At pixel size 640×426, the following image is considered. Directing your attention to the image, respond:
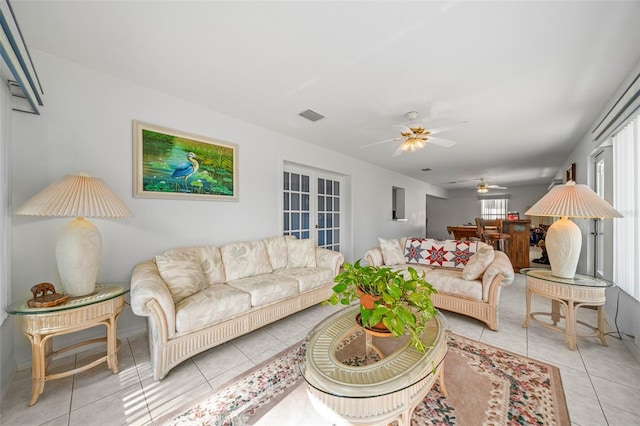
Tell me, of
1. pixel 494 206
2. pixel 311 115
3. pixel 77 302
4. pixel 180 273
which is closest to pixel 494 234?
pixel 311 115

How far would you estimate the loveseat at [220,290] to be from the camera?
1692 millimetres

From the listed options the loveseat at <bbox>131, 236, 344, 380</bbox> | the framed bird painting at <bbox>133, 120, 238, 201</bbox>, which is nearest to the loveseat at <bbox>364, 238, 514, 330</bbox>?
the loveseat at <bbox>131, 236, 344, 380</bbox>

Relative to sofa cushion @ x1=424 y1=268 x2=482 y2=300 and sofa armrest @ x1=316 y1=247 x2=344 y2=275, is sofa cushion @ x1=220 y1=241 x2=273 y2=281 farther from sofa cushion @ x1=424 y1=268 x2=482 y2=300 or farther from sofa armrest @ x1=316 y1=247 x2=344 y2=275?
sofa cushion @ x1=424 y1=268 x2=482 y2=300

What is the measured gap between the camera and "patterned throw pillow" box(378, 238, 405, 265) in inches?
136

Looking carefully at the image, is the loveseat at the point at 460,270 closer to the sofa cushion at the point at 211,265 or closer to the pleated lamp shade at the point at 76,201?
the sofa cushion at the point at 211,265

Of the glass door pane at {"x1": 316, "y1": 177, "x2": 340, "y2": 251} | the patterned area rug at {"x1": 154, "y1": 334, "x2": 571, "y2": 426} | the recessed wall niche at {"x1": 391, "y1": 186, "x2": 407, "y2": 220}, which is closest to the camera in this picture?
the patterned area rug at {"x1": 154, "y1": 334, "x2": 571, "y2": 426}

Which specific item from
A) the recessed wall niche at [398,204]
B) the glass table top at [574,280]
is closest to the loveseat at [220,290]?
the glass table top at [574,280]

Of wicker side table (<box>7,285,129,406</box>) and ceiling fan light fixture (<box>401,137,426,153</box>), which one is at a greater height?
ceiling fan light fixture (<box>401,137,426,153</box>)

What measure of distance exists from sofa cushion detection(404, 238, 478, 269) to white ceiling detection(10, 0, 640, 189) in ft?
5.67

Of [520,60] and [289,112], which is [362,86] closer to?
[289,112]

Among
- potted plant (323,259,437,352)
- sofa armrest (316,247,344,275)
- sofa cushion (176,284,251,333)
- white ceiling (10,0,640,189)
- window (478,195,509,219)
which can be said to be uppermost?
white ceiling (10,0,640,189)

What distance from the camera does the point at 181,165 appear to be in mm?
2590

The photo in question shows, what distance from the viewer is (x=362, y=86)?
2.29m

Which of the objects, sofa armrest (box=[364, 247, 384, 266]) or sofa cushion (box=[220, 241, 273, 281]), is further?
sofa armrest (box=[364, 247, 384, 266])
